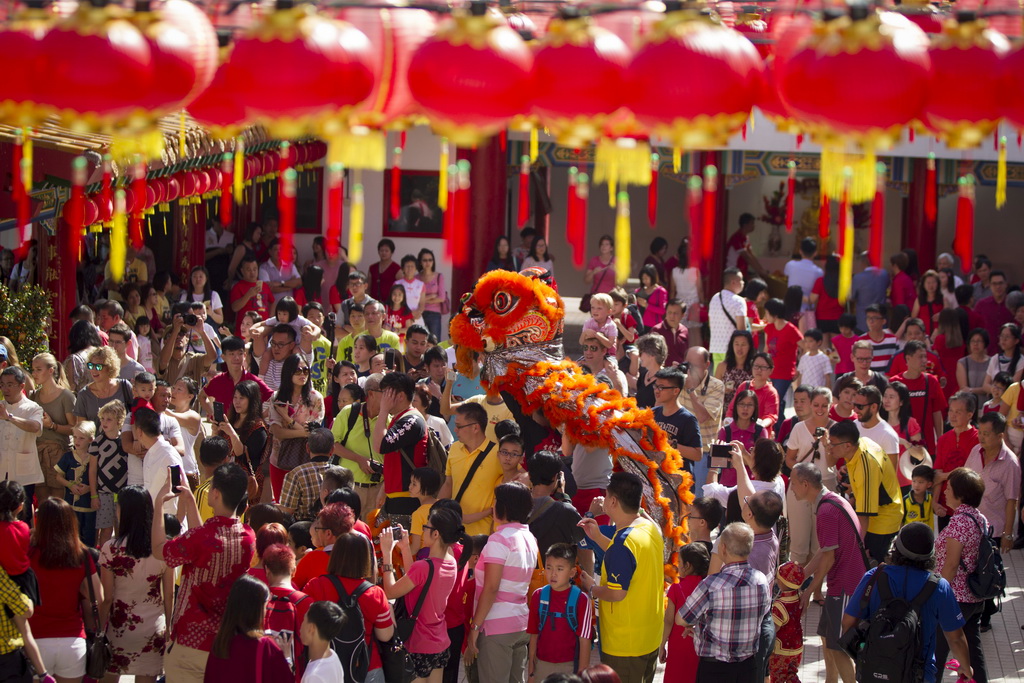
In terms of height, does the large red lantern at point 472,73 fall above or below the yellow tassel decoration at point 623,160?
above

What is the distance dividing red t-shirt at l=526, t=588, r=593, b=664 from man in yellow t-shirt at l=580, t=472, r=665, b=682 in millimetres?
98

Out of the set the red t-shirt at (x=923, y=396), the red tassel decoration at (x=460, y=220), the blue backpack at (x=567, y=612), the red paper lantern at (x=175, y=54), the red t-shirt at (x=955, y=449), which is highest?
the red paper lantern at (x=175, y=54)

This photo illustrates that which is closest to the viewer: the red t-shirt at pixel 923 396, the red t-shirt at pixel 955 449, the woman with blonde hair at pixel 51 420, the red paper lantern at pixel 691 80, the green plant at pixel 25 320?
the red paper lantern at pixel 691 80

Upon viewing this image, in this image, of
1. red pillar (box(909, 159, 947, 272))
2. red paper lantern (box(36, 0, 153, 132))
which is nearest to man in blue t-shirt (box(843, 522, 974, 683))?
red paper lantern (box(36, 0, 153, 132))

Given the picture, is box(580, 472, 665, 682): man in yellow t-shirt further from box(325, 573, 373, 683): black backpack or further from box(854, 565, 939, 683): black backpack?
box(325, 573, 373, 683): black backpack

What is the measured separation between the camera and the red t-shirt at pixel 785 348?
11.9 m

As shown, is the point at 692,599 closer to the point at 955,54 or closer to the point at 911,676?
the point at 911,676

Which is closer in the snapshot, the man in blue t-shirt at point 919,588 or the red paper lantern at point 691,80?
the red paper lantern at point 691,80

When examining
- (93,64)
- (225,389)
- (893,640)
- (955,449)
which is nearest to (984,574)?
(893,640)

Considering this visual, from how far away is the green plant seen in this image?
31.4 feet

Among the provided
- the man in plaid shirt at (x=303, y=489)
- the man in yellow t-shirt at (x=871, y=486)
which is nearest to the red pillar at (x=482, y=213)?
the man in yellow t-shirt at (x=871, y=486)

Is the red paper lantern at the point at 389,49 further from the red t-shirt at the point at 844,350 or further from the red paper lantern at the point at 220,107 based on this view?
the red t-shirt at the point at 844,350

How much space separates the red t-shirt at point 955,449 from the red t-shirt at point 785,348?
2.80 m

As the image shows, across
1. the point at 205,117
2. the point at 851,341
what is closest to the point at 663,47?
the point at 205,117
